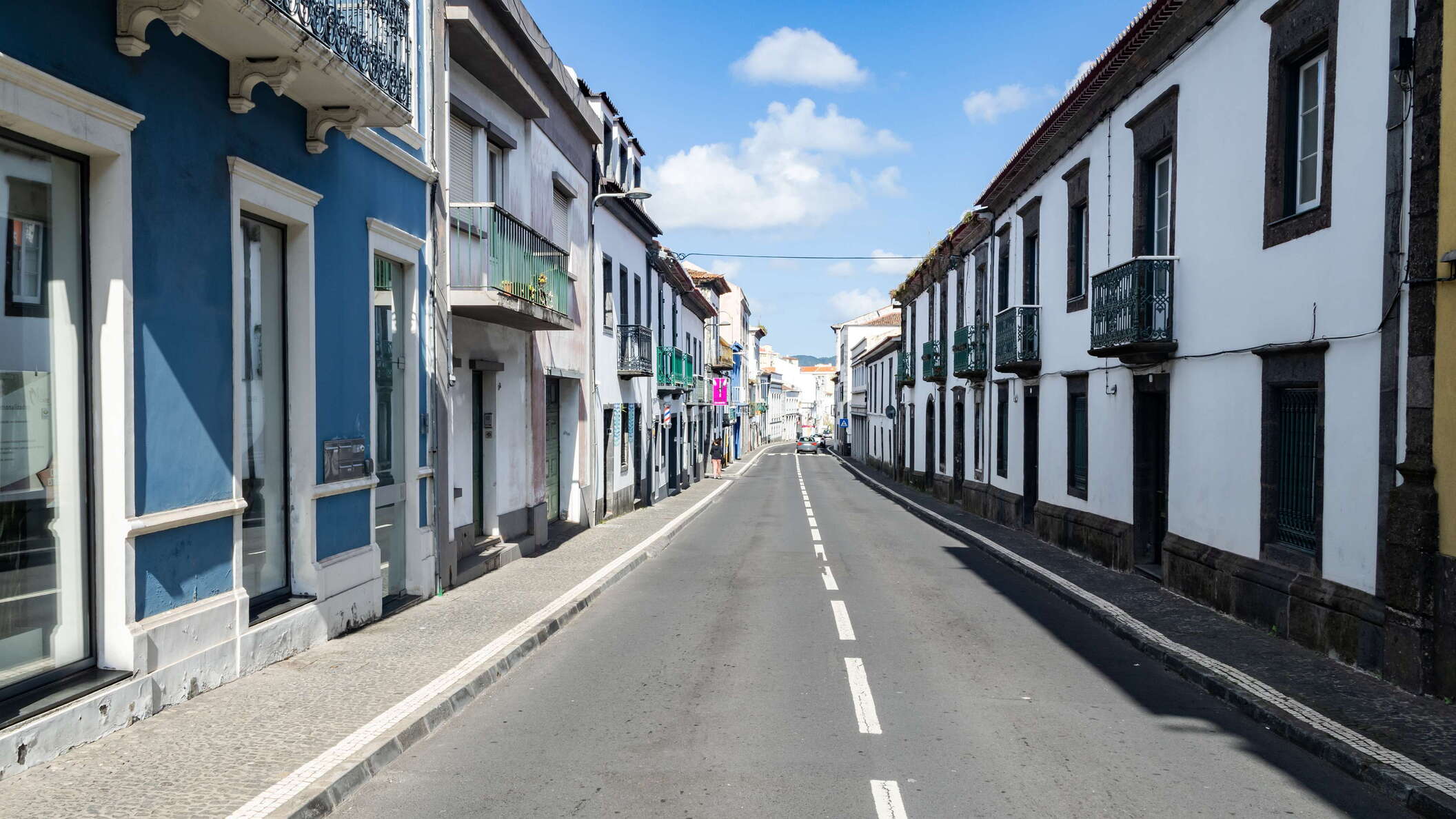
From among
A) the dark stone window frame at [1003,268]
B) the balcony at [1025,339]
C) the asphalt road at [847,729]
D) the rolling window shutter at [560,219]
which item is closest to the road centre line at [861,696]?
the asphalt road at [847,729]

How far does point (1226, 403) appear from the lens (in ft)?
33.3

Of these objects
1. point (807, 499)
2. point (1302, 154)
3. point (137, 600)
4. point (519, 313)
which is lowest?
point (807, 499)

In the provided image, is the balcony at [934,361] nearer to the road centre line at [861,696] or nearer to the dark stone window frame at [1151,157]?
the dark stone window frame at [1151,157]

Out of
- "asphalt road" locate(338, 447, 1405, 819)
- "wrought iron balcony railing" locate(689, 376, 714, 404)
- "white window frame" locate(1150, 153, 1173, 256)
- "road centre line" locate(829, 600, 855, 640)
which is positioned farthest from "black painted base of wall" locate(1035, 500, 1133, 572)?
"wrought iron balcony railing" locate(689, 376, 714, 404)

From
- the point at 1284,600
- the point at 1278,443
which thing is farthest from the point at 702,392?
the point at 1284,600

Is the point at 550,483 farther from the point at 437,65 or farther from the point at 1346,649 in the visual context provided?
the point at 1346,649

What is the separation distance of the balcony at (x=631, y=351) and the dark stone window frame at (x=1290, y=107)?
15.2 metres

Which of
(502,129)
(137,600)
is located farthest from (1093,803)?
(502,129)

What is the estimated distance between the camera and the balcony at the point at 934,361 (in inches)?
1041

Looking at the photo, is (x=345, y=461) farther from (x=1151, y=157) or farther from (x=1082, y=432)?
(x=1082, y=432)

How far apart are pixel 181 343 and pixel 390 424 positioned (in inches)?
141

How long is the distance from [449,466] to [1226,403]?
888cm

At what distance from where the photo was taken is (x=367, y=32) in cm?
755

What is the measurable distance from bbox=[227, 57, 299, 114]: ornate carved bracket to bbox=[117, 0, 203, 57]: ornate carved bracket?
3.01 ft
